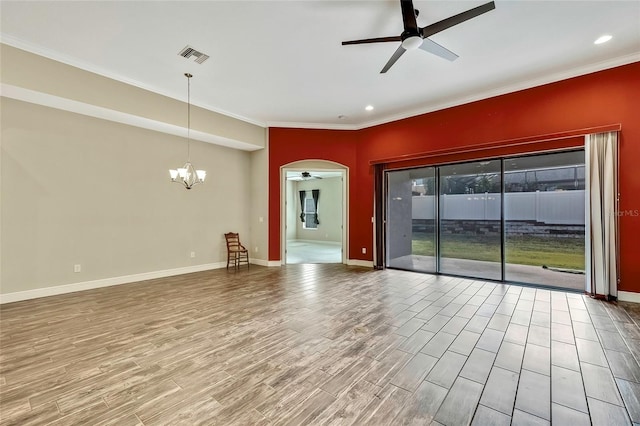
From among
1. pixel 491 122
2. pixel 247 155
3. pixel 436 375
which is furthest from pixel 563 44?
pixel 247 155

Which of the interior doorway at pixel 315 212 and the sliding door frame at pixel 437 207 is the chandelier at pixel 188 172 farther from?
the interior doorway at pixel 315 212

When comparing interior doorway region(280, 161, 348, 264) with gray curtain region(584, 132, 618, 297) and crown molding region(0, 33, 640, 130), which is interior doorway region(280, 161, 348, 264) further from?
gray curtain region(584, 132, 618, 297)

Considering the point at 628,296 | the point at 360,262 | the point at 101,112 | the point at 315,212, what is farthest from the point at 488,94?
the point at 315,212

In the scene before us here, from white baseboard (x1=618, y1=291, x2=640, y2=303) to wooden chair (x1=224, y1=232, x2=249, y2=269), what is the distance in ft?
22.3

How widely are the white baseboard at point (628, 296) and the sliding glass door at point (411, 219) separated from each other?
2.72 metres

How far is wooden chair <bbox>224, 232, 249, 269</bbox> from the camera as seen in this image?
21.7ft

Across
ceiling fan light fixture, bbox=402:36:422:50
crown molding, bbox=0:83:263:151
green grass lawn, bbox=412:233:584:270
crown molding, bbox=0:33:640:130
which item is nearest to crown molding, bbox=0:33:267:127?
crown molding, bbox=0:33:640:130

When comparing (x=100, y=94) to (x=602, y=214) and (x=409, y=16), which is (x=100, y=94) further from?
(x=602, y=214)

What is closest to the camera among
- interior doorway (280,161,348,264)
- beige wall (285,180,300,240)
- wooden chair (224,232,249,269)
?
wooden chair (224,232,249,269)

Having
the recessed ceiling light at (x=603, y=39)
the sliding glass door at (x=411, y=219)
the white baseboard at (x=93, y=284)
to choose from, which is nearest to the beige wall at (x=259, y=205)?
the white baseboard at (x=93, y=284)

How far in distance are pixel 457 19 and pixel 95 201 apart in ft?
20.0

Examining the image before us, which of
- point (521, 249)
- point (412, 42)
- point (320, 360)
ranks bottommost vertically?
point (320, 360)

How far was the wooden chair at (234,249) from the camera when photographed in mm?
6604

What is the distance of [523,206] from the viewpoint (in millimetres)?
5230
